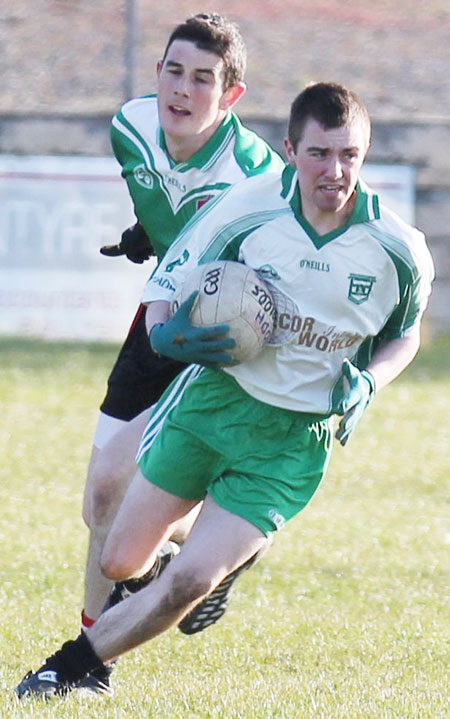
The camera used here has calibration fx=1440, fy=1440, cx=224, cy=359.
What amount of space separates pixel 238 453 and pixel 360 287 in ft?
2.07

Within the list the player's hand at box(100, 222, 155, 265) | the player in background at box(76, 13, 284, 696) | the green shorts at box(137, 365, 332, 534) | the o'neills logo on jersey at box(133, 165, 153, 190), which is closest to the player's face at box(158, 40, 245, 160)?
the player in background at box(76, 13, 284, 696)

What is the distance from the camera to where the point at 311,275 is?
439cm

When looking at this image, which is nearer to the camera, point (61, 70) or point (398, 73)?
point (61, 70)

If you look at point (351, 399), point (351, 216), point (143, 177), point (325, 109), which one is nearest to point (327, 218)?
point (351, 216)

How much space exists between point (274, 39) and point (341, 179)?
48.4 ft

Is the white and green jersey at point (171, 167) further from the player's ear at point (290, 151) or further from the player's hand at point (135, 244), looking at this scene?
the player's ear at point (290, 151)

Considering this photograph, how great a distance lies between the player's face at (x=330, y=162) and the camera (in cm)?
428

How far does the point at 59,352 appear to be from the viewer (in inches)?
536

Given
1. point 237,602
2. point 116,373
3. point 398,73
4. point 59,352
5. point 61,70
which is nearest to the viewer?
point 116,373

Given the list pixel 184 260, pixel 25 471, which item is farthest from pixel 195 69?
pixel 25 471

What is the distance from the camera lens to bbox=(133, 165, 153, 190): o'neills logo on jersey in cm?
519

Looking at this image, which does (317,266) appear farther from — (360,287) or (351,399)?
(351,399)

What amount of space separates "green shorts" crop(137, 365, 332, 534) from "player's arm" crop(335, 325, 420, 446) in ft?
0.57

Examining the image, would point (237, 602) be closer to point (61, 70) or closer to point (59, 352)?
point (59, 352)
